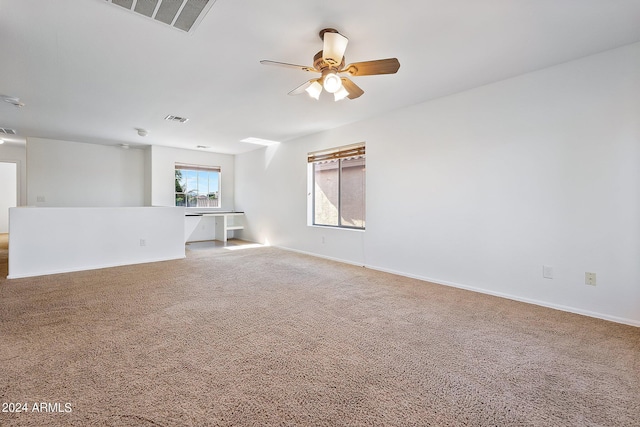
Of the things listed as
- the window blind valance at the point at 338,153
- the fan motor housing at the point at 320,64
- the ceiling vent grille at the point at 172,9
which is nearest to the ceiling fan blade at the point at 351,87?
the fan motor housing at the point at 320,64

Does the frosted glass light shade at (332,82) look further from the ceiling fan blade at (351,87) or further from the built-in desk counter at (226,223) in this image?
the built-in desk counter at (226,223)

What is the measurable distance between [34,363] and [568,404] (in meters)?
3.08

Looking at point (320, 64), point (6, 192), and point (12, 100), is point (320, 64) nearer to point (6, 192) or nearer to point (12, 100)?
point (12, 100)

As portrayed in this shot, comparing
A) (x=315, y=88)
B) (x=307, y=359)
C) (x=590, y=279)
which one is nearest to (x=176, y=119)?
(x=315, y=88)

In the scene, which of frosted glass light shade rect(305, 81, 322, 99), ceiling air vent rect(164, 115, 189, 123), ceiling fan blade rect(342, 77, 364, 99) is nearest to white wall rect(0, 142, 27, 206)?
ceiling air vent rect(164, 115, 189, 123)

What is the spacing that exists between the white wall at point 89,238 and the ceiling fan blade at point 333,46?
4.09 meters

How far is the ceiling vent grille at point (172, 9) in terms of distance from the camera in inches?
74.2

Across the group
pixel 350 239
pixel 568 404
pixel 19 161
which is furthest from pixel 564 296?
pixel 19 161

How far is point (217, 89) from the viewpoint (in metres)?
3.35

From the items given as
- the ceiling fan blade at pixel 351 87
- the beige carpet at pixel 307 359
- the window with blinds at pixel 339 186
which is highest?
the ceiling fan blade at pixel 351 87

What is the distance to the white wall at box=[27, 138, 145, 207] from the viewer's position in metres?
5.82

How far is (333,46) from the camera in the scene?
2109mm

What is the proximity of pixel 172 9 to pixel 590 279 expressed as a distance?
4.10m

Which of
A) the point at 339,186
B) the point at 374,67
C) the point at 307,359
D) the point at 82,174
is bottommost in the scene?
the point at 307,359
